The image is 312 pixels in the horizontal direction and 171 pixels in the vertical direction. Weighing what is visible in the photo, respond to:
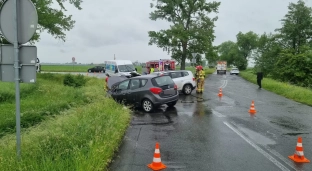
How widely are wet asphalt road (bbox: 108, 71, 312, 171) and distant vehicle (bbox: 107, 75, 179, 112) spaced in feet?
1.56

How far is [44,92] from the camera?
18703 millimetres

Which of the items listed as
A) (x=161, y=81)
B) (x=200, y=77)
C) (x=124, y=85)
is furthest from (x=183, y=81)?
(x=161, y=81)

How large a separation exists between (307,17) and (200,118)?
47949mm

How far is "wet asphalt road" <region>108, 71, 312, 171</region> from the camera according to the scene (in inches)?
235

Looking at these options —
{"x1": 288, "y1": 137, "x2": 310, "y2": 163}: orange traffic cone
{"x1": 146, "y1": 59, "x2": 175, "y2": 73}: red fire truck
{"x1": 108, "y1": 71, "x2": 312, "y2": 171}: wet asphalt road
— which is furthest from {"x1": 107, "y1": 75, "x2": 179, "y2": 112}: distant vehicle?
{"x1": 146, "y1": 59, "x2": 175, "y2": 73}: red fire truck

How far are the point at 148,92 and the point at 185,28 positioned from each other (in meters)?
36.2

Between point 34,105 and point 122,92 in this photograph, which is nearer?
point 122,92

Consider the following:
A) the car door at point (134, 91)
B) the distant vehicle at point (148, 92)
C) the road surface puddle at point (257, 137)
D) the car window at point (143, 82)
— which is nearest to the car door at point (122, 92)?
the distant vehicle at point (148, 92)

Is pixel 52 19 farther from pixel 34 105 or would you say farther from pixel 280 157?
pixel 280 157

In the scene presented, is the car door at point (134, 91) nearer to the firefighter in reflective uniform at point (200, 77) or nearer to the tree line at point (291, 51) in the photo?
the firefighter in reflective uniform at point (200, 77)

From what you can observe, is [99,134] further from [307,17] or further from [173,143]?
[307,17]

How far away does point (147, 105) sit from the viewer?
12.5 m

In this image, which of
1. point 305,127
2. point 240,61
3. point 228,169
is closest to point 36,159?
point 228,169

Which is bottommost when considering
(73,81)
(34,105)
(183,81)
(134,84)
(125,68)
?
(34,105)
